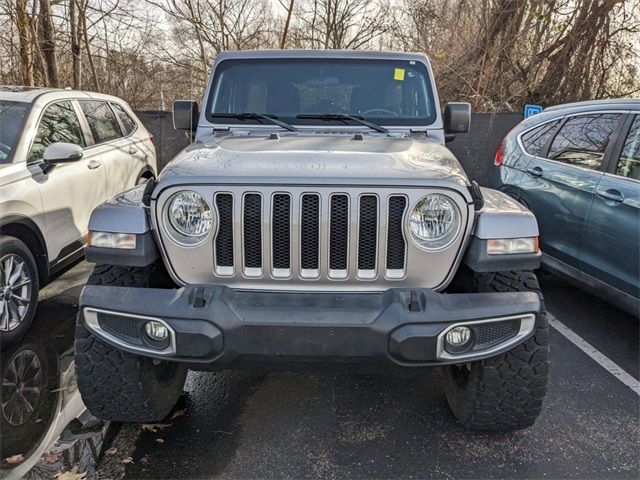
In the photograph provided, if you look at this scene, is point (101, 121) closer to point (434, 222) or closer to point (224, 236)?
point (224, 236)

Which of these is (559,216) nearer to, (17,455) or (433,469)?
(433,469)

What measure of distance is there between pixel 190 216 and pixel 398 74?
6.83 feet

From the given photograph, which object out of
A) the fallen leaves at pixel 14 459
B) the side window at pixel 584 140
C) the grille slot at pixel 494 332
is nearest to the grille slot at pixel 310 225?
the grille slot at pixel 494 332

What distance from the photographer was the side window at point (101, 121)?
16.2 ft

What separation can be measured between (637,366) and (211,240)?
10.3 ft

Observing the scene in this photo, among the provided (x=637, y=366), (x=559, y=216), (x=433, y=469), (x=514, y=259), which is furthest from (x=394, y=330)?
(x=559, y=216)

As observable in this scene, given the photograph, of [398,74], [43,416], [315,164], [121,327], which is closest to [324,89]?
[398,74]

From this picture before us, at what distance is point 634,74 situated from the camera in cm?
973

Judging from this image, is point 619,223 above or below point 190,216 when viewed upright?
below

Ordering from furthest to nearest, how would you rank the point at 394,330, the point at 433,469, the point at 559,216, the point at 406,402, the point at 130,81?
the point at 130,81, the point at 559,216, the point at 406,402, the point at 433,469, the point at 394,330

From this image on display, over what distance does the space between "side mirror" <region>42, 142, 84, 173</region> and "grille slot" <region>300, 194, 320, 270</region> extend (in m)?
2.54

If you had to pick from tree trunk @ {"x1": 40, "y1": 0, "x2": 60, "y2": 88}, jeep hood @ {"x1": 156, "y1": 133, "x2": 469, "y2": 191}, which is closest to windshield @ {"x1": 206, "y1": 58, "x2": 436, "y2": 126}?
jeep hood @ {"x1": 156, "y1": 133, "x2": 469, "y2": 191}

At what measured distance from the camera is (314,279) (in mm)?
2281

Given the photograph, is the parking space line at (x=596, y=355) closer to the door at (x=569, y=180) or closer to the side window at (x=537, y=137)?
the door at (x=569, y=180)
